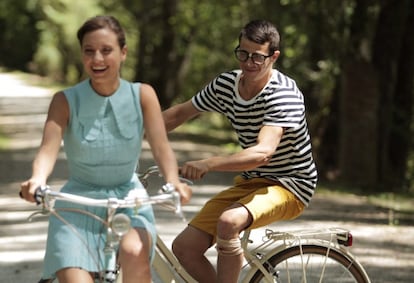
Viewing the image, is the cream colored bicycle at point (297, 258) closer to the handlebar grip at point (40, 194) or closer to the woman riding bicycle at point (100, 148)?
the woman riding bicycle at point (100, 148)

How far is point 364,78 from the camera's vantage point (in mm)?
16500

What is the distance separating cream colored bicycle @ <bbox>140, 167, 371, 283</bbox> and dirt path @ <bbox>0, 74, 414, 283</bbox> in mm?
2609

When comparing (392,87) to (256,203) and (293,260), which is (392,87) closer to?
(293,260)

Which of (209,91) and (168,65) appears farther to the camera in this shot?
(168,65)

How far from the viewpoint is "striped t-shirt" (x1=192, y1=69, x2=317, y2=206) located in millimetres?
5773

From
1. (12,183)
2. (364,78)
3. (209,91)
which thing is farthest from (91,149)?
(364,78)

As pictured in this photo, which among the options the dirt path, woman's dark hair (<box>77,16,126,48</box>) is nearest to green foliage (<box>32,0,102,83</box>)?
the dirt path

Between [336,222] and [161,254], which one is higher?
[161,254]

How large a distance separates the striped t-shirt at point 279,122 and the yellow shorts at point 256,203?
0.05m

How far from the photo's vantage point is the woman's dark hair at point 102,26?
4.80 m

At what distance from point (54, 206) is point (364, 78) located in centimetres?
1213

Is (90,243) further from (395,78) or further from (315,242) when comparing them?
(395,78)

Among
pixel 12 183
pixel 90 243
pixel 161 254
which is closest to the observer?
pixel 90 243

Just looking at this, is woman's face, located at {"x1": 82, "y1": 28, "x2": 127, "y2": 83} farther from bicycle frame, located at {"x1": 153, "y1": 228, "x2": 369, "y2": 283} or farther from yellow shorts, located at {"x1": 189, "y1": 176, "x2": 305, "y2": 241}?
yellow shorts, located at {"x1": 189, "y1": 176, "x2": 305, "y2": 241}
